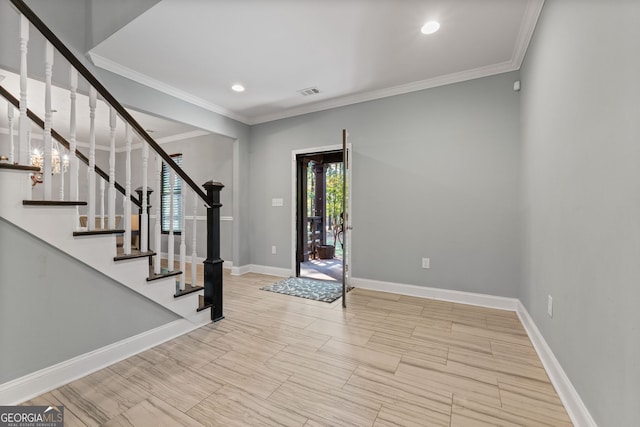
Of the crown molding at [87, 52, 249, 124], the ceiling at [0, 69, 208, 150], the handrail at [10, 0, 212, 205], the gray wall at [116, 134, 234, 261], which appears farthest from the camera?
the gray wall at [116, 134, 234, 261]

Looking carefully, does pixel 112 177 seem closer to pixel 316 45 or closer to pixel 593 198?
pixel 316 45

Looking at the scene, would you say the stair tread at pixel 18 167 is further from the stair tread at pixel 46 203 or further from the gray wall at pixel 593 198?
the gray wall at pixel 593 198

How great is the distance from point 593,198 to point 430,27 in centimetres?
188

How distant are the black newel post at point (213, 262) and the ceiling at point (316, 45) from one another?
4.55ft

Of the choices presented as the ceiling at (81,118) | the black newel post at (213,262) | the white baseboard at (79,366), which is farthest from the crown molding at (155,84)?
the white baseboard at (79,366)

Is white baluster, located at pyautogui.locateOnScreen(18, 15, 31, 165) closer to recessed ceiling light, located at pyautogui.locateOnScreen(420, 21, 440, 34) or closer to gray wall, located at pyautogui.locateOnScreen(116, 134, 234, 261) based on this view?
recessed ceiling light, located at pyautogui.locateOnScreen(420, 21, 440, 34)

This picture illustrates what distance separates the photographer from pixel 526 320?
241 centimetres

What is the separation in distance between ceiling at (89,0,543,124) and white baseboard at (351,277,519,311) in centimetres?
254

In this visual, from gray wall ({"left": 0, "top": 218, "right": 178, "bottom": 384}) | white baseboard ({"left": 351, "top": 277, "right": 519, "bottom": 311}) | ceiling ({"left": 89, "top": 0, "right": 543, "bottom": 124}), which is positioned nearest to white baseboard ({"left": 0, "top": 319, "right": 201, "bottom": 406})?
gray wall ({"left": 0, "top": 218, "right": 178, "bottom": 384})

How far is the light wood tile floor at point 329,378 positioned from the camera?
1.41 metres

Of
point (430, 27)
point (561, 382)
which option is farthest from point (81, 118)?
point (561, 382)

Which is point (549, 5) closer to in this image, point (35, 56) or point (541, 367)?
point (541, 367)

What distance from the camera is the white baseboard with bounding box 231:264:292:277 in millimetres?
4364

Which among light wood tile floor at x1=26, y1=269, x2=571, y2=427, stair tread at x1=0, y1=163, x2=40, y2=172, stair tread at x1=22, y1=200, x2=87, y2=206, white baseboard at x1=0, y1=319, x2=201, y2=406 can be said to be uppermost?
stair tread at x1=0, y1=163, x2=40, y2=172
